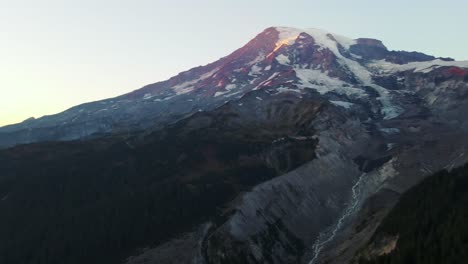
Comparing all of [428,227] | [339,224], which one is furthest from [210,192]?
[428,227]

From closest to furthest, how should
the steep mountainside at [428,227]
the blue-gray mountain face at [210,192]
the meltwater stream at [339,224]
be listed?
the steep mountainside at [428,227], the blue-gray mountain face at [210,192], the meltwater stream at [339,224]

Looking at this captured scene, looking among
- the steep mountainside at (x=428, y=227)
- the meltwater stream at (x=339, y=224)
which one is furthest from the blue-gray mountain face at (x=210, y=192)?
the steep mountainside at (x=428, y=227)

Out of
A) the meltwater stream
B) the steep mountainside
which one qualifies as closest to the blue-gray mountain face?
the meltwater stream

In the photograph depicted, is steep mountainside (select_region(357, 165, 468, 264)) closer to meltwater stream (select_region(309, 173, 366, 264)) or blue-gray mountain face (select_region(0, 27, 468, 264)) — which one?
blue-gray mountain face (select_region(0, 27, 468, 264))

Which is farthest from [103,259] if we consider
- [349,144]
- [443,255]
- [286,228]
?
[349,144]

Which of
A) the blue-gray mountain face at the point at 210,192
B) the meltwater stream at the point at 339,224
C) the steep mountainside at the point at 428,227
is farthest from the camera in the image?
the meltwater stream at the point at 339,224

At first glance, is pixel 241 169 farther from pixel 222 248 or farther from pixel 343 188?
pixel 222 248

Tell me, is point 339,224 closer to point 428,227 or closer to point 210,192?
point 210,192

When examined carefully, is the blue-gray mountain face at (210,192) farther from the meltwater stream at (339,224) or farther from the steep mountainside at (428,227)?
the steep mountainside at (428,227)
